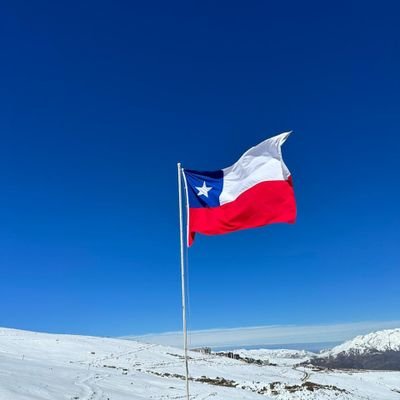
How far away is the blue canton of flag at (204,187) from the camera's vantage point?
15.3 meters

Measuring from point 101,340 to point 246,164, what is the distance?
153ft

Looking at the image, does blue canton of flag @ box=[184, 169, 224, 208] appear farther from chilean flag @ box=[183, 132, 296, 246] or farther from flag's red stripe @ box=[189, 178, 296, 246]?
flag's red stripe @ box=[189, 178, 296, 246]

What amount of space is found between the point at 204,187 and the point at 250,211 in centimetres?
178

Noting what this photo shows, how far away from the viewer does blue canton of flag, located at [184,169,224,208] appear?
50.3 feet

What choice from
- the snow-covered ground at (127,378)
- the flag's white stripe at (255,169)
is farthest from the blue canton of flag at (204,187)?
the snow-covered ground at (127,378)

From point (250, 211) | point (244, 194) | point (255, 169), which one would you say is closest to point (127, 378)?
point (250, 211)

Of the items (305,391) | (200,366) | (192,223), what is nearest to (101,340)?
(200,366)

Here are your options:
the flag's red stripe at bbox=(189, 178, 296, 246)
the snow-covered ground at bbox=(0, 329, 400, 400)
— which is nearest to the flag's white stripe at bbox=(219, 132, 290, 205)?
the flag's red stripe at bbox=(189, 178, 296, 246)

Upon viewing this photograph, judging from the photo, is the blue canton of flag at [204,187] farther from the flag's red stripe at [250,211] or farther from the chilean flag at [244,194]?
the flag's red stripe at [250,211]

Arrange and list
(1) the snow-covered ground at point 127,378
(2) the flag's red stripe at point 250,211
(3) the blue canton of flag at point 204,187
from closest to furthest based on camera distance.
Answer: (2) the flag's red stripe at point 250,211 < (3) the blue canton of flag at point 204,187 < (1) the snow-covered ground at point 127,378

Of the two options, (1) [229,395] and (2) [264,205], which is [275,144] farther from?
(1) [229,395]

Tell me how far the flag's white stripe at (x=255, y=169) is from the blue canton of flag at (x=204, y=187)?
0.67ft

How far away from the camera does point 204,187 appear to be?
15547 millimetres

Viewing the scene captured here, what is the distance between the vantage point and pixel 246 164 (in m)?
15.5
